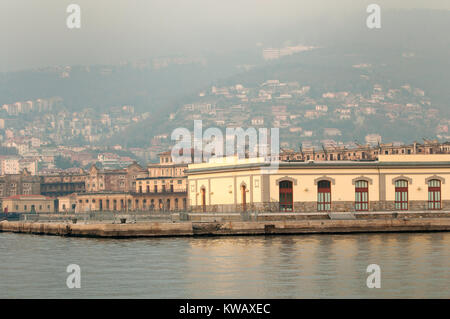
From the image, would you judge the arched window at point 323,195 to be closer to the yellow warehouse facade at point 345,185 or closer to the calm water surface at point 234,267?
the yellow warehouse facade at point 345,185

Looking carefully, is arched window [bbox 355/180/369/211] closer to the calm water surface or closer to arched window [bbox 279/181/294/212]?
arched window [bbox 279/181/294/212]

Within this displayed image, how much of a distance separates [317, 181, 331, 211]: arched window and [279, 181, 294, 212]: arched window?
2.24 metres

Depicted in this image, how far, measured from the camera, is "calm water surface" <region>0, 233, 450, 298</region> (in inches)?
1318

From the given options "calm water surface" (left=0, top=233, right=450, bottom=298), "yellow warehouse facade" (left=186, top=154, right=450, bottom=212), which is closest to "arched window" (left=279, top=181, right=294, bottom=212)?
"yellow warehouse facade" (left=186, top=154, right=450, bottom=212)

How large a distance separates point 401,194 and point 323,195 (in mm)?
6533

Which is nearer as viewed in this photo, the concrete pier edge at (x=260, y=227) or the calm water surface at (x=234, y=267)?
the calm water surface at (x=234, y=267)

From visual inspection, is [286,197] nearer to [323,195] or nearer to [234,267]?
[323,195]

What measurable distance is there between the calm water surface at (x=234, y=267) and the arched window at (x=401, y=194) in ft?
38.3

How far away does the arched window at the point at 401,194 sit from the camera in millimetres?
71312

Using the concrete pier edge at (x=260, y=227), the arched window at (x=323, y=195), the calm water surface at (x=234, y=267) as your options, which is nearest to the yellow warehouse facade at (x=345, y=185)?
the arched window at (x=323, y=195)
